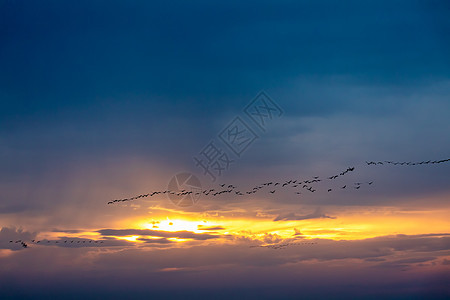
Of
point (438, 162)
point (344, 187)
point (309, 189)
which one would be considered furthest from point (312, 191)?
point (438, 162)

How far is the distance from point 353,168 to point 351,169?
2.35 feet

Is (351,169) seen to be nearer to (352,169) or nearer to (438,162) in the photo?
(352,169)

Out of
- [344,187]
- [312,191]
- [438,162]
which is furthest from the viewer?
[312,191]

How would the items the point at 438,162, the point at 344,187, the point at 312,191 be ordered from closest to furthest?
the point at 438,162, the point at 344,187, the point at 312,191

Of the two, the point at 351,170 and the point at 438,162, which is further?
the point at 351,170

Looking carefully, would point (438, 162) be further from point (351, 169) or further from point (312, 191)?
point (312, 191)

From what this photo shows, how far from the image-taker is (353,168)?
91062 millimetres

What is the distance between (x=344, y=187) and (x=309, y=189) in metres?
14.0

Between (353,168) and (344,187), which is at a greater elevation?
(353,168)

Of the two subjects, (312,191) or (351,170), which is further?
(312,191)

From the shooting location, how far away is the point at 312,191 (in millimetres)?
101062

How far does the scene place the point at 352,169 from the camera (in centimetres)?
9119

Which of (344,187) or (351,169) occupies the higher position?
(351,169)

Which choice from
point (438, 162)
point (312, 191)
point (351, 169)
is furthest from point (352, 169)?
point (438, 162)
